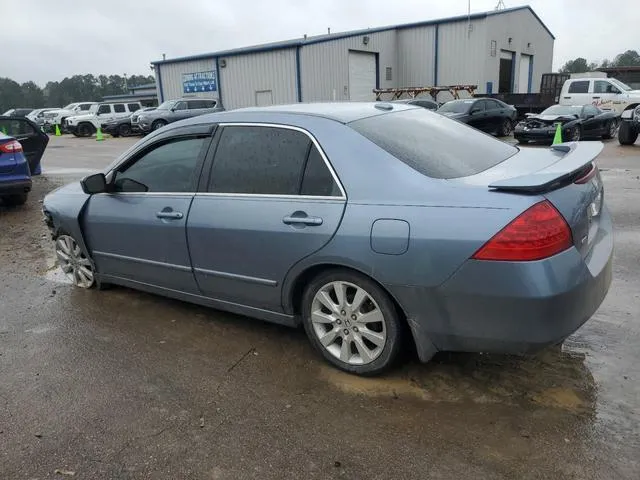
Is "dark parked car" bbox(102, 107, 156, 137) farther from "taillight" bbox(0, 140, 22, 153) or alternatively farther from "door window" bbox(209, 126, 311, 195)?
"door window" bbox(209, 126, 311, 195)

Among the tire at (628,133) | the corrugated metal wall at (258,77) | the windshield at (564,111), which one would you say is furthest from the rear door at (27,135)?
the corrugated metal wall at (258,77)

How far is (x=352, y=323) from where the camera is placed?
3.13 meters

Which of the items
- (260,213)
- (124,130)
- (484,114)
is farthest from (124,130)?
(260,213)

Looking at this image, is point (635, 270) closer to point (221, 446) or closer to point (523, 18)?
point (221, 446)

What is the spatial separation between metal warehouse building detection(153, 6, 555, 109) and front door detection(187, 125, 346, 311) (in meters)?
25.0

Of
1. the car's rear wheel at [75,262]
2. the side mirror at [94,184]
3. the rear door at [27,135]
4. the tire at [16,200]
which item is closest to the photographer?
the side mirror at [94,184]

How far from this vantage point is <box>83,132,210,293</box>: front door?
3.80 metres

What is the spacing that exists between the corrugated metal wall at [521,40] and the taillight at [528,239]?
3080cm

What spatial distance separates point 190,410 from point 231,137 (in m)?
1.77

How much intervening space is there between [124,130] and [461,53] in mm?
19083

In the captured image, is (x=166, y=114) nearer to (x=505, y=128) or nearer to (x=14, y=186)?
(x=505, y=128)

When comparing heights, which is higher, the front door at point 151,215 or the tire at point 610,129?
the front door at point 151,215

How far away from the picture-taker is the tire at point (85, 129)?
29.3 metres

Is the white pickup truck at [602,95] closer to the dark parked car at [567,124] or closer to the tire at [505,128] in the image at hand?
the tire at [505,128]
